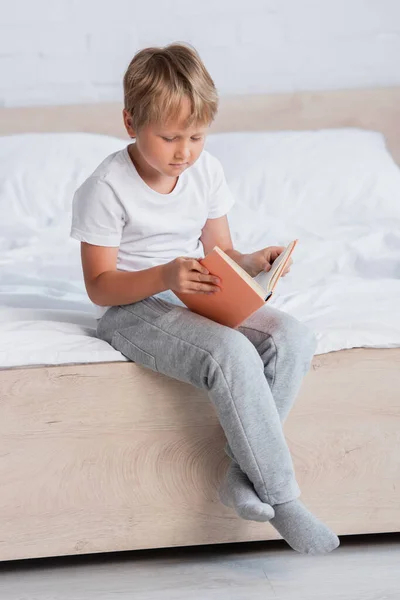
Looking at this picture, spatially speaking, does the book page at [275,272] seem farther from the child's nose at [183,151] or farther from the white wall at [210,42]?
the white wall at [210,42]

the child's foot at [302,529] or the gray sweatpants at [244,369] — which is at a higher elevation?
the gray sweatpants at [244,369]

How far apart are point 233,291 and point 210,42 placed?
152 cm

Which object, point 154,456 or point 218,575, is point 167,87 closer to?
point 154,456

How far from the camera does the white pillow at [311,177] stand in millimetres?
2109

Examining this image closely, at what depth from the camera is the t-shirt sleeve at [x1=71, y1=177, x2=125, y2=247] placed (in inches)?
52.6

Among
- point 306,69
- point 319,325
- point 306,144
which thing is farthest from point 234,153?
point 319,325

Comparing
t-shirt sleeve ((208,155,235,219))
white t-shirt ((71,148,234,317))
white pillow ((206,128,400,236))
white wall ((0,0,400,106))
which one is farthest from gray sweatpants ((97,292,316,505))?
white wall ((0,0,400,106))

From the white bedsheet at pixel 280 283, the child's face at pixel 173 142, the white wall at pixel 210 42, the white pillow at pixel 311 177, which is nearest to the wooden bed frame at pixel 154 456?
the white bedsheet at pixel 280 283

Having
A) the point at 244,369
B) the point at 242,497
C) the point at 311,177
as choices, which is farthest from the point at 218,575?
the point at 311,177

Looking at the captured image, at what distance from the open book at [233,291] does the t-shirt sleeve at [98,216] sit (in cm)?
14

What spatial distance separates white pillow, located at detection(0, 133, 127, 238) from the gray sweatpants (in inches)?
32.6

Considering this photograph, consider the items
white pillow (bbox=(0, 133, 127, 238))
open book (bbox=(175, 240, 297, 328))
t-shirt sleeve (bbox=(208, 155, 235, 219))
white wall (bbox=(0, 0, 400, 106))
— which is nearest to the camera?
open book (bbox=(175, 240, 297, 328))

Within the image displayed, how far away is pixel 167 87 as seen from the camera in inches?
49.7

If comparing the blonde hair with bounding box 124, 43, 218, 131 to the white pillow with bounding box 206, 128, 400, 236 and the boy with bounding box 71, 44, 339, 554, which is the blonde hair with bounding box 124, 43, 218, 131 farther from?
the white pillow with bounding box 206, 128, 400, 236
